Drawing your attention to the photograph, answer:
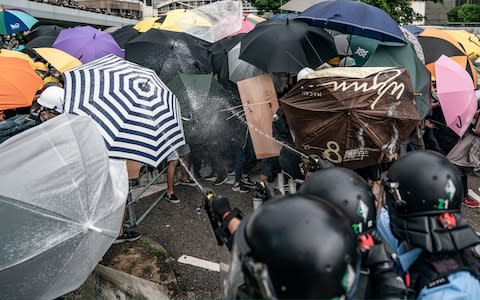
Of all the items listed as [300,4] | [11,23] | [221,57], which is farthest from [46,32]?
[300,4]

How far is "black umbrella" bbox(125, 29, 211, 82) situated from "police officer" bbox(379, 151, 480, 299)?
4349mm

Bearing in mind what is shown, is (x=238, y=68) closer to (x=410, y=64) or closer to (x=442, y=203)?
(x=410, y=64)

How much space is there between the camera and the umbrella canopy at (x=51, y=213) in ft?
9.14

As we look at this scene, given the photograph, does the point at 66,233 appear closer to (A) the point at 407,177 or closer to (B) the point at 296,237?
(B) the point at 296,237

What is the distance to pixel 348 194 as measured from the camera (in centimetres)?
222

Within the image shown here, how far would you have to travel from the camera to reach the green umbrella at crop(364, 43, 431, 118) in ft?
16.3

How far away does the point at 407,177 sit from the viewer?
7.65 feet

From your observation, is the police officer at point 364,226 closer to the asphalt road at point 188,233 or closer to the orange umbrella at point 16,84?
the asphalt road at point 188,233

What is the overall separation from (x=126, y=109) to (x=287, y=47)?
221cm

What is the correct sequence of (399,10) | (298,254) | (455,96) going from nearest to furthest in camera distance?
1. (298,254)
2. (455,96)
3. (399,10)

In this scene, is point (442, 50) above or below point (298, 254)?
below

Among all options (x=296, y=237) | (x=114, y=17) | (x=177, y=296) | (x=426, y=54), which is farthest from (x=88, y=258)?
(x=114, y=17)

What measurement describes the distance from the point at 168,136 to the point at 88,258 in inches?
55.6

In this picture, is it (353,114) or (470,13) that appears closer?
(353,114)
